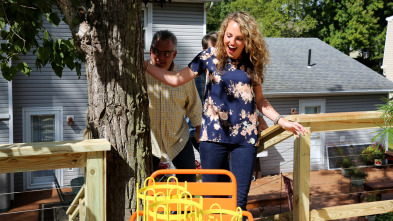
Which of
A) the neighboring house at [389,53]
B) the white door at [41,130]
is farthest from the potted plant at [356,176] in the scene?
the neighboring house at [389,53]

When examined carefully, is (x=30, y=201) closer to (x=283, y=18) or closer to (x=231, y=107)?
(x=231, y=107)

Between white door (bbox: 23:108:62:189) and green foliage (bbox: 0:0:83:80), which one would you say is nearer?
green foliage (bbox: 0:0:83:80)

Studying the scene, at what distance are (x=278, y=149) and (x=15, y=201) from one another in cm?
834

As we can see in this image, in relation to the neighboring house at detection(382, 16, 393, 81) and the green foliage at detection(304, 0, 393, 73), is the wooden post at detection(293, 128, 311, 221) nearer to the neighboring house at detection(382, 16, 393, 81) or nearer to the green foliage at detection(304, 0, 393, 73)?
the neighboring house at detection(382, 16, 393, 81)

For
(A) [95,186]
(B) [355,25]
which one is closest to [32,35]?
(A) [95,186]

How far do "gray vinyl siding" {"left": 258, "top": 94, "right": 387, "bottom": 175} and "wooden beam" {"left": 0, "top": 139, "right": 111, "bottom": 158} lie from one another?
10883mm

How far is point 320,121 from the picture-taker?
9.55 ft

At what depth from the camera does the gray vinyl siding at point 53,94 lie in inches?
413

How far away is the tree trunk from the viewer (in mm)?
2363

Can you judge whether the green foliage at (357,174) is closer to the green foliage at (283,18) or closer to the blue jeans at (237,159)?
the blue jeans at (237,159)

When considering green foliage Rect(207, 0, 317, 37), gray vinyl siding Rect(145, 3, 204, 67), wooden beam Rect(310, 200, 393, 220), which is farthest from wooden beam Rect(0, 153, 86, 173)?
green foliage Rect(207, 0, 317, 37)

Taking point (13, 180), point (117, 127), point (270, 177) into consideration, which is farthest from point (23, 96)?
point (117, 127)

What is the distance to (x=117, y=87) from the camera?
242 cm

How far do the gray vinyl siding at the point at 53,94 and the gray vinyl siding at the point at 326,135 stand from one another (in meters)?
5.98
